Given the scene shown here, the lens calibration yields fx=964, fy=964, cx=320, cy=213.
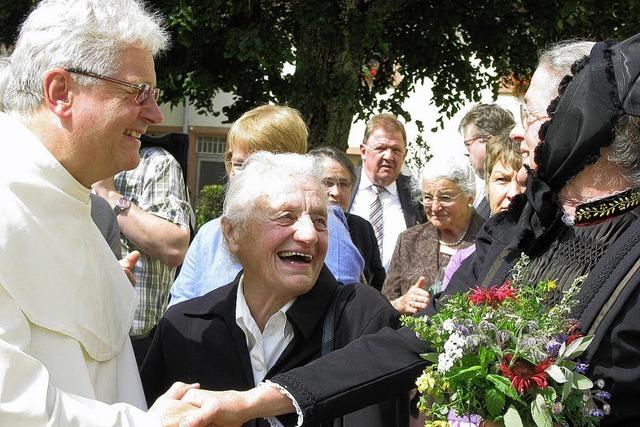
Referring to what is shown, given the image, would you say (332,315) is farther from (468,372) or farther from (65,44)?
(65,44)

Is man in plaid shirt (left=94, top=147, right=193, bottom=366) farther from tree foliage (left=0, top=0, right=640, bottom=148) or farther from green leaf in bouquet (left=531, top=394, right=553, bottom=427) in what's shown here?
tree foliage (left=0, top=0, right=640, bottom=148)

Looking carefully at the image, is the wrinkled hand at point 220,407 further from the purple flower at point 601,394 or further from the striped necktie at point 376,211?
the striped necktie at point 376,211

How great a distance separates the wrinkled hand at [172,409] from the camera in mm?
2963

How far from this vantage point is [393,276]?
20.6 feet

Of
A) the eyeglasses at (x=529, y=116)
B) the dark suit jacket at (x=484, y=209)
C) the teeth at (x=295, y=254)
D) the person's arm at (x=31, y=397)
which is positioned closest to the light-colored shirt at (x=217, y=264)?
the teeth at (x=295, y=254)

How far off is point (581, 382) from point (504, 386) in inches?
9.1

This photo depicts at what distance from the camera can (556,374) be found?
8.52ft

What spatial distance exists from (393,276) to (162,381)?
9.38 feet

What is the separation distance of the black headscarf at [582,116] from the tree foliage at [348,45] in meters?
9.43

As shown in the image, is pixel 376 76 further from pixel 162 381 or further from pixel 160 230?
pixel 162 381

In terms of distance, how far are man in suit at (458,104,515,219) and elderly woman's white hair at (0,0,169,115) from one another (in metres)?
4.27

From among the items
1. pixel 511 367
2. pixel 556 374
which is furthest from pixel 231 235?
pixel 556 374

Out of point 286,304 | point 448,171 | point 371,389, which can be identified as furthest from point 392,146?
point 371,389

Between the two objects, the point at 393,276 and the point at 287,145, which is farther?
the point at 393,276
